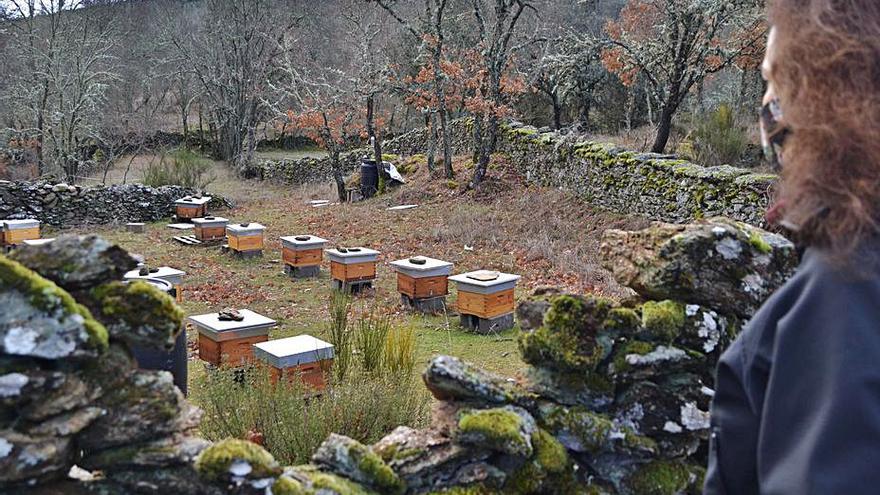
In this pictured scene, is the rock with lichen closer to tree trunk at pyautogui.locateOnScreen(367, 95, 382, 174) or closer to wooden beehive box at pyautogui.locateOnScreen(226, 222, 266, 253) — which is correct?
wooden beehive box at pyautogui.locateOnScreen(226, 222, 266, 253)

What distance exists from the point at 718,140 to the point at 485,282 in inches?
291

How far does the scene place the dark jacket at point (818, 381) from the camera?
2.70ft

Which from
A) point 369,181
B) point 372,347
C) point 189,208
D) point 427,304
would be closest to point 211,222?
point 189,208

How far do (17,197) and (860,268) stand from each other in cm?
1695

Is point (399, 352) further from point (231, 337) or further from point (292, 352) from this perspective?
point (231, 337)

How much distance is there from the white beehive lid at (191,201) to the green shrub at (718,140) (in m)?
10.7

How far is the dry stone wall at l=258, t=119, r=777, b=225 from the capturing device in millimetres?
9250

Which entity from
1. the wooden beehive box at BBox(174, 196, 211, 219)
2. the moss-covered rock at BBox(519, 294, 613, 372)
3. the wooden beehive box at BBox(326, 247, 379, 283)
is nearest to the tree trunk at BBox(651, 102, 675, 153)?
the wooden beehive box at BBox(326, 247, 379, 283)

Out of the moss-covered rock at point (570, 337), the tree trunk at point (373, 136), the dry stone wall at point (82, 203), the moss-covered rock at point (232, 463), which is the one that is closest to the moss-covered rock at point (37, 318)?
the moss-covered rock at point (232, 463)

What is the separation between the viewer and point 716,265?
264 centimetres

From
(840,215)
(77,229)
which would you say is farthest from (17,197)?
(840,215)

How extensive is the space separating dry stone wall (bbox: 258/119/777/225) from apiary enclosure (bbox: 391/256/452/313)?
419 cm

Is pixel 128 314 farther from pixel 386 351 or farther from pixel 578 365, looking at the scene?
pixel 386 351

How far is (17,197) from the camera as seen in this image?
1445cm
